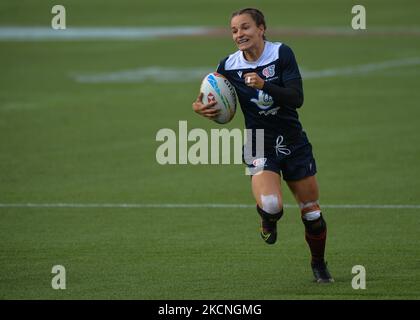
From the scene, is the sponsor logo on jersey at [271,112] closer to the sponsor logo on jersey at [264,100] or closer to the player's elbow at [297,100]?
the sponsor logo on jersey at [264,100]

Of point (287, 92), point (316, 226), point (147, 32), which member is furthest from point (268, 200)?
point (147, 32)

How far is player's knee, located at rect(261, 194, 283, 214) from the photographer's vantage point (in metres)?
10.2

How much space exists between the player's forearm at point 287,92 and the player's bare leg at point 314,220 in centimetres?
87

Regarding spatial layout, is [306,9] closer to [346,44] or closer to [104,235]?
[346,44]

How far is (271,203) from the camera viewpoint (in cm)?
1017

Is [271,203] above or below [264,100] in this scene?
below

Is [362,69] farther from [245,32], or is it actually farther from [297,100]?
[297,100]

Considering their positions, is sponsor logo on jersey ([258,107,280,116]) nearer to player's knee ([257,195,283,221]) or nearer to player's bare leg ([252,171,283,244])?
player's bare leg ([252,171,283,244])

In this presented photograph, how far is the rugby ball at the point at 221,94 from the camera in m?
10.6

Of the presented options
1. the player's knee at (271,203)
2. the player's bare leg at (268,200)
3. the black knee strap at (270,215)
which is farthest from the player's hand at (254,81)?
the black knee strap at (270,215)

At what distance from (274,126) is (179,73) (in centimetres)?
1964
